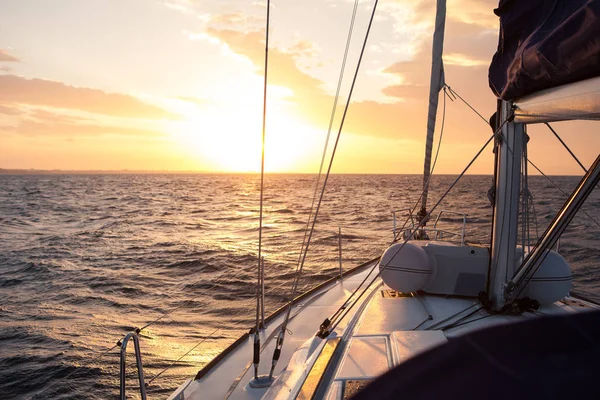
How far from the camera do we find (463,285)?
4914 millimetres

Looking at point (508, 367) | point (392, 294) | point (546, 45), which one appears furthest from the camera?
point (392, 294)

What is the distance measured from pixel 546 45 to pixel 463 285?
346 cm

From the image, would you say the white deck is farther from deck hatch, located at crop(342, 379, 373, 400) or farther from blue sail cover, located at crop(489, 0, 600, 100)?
blue sail cover, located at crop(489, 0, 600, 100)

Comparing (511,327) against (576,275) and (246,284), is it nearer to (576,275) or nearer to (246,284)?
(246,284)

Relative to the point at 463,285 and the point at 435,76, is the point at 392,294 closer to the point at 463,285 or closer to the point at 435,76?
the point at 463,285

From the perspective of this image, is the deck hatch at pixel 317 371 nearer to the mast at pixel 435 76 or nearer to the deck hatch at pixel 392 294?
the deck hatch at pixel 392 294

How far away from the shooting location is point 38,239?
1948 centimetres

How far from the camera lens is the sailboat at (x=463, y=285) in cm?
194

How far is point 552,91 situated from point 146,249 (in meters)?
16.4

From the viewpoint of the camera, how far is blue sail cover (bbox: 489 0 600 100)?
169 cm

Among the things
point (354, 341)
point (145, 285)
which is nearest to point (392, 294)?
point (354, 341)

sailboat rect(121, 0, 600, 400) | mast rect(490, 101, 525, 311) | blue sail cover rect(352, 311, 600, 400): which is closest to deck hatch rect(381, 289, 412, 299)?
sailboat rect(121, 0, 600, 400)

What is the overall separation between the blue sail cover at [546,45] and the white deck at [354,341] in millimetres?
1280

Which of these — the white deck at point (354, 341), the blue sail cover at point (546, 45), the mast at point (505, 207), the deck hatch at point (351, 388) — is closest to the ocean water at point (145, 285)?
the white deck at point (354, 341)
